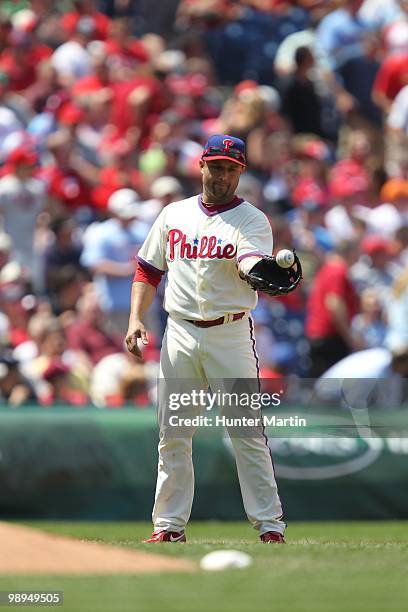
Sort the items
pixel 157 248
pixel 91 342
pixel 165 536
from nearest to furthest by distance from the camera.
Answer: pixel 165 536
pixel 157 248
pixel 91 342

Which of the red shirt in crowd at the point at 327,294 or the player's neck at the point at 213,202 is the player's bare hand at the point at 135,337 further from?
the red shirt in crowd at the point at 327,294

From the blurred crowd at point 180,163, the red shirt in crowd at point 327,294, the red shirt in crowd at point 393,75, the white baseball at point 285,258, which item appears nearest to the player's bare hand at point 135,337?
the white baseball at point 285,258

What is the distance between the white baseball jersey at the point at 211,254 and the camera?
7582 millimetres

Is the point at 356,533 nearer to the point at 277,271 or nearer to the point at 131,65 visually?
the point at 277,271

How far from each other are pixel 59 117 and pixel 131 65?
183 cm

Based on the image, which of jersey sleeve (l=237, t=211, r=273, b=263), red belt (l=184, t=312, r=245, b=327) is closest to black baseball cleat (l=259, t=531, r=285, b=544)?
red belt (l=184, t=312, r=245, b=327)

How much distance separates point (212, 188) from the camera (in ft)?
25.3

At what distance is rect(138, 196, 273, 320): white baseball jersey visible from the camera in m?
7.58

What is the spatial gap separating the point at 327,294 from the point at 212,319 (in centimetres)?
594

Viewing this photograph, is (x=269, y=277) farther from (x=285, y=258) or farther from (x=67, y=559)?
(x=67, y=559)

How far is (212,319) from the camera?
7.61 m

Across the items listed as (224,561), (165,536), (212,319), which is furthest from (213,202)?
(224,561)

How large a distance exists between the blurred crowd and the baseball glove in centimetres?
465

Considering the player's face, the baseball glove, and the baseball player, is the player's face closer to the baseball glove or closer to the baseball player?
the baseball player
